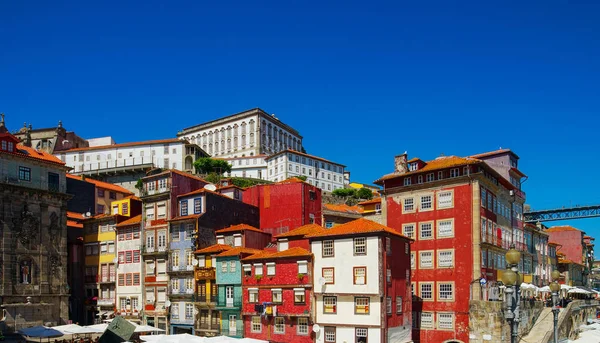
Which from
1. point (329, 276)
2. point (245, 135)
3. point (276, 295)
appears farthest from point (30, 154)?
point (245, 135)

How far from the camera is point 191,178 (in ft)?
228

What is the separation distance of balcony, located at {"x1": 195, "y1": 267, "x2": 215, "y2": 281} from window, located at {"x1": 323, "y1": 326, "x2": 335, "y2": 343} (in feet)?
45.3

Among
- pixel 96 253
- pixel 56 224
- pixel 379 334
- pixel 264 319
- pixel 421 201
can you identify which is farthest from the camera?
pixel 96 253

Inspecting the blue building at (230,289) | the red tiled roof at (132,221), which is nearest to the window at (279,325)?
the blue building at (230,289)

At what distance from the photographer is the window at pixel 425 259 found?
58500mm

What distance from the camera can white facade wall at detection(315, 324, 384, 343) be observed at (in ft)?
161

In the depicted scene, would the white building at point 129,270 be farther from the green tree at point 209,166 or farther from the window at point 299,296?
the green tree at point 209,166

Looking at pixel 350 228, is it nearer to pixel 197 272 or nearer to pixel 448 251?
pixel 448 251

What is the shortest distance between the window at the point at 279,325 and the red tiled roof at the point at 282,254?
5.54 m

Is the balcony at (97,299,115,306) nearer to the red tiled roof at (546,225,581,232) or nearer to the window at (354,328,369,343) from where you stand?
the window at (354,328,369,343)

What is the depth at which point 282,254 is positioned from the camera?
181ft

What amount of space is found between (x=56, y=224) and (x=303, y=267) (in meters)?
30.0

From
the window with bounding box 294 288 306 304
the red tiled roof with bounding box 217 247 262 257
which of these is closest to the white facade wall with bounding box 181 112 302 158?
the red tiled roof with bounding box 217 247 262 257

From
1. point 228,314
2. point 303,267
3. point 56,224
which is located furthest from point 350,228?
point 56,224
